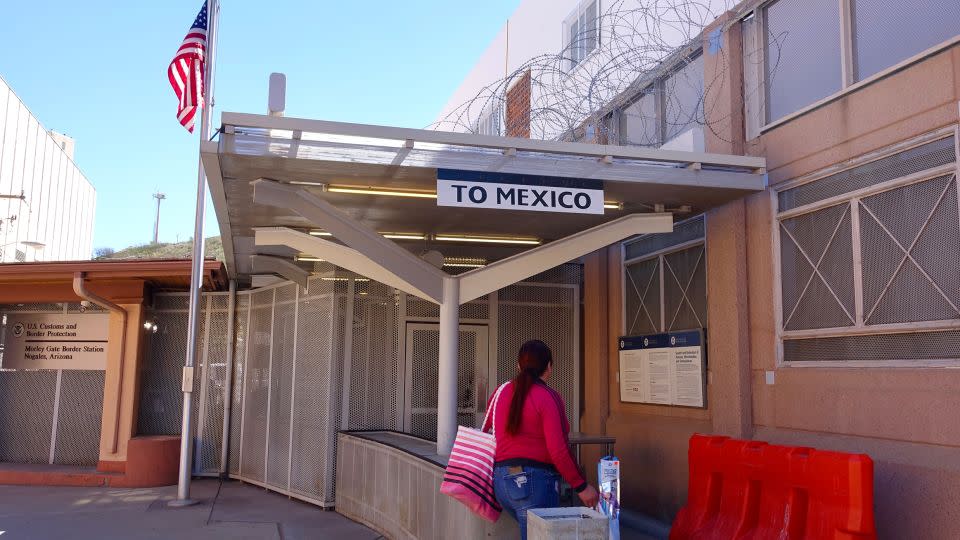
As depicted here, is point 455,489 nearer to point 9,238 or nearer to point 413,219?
point 413,219

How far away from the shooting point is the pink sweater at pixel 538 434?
4.72 metres

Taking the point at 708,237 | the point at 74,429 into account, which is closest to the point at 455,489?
the point at 708,237

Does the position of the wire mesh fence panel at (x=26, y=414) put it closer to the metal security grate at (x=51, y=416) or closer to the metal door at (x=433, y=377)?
the metal security grate at (x=51, y=416)

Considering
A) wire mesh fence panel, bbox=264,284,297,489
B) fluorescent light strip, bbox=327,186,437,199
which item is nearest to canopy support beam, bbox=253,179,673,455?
fluorescent light strip, bbox=327,186,437,199

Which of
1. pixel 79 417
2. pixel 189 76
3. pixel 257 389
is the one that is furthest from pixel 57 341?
pixel 189 76

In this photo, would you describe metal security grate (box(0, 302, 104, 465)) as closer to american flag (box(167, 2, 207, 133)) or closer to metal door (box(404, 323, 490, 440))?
american flag (box(167, 2, 207, 133))

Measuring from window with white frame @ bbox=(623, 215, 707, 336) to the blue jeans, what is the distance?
4.30m

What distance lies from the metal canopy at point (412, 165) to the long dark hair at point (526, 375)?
248cm

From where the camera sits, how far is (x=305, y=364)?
11.7 meters

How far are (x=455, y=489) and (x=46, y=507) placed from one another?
26.4ft

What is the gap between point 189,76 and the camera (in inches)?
452

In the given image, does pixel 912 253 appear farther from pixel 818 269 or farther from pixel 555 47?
pixel 555 47

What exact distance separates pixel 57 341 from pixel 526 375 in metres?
11.9

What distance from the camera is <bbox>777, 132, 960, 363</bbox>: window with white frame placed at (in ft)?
19.2
